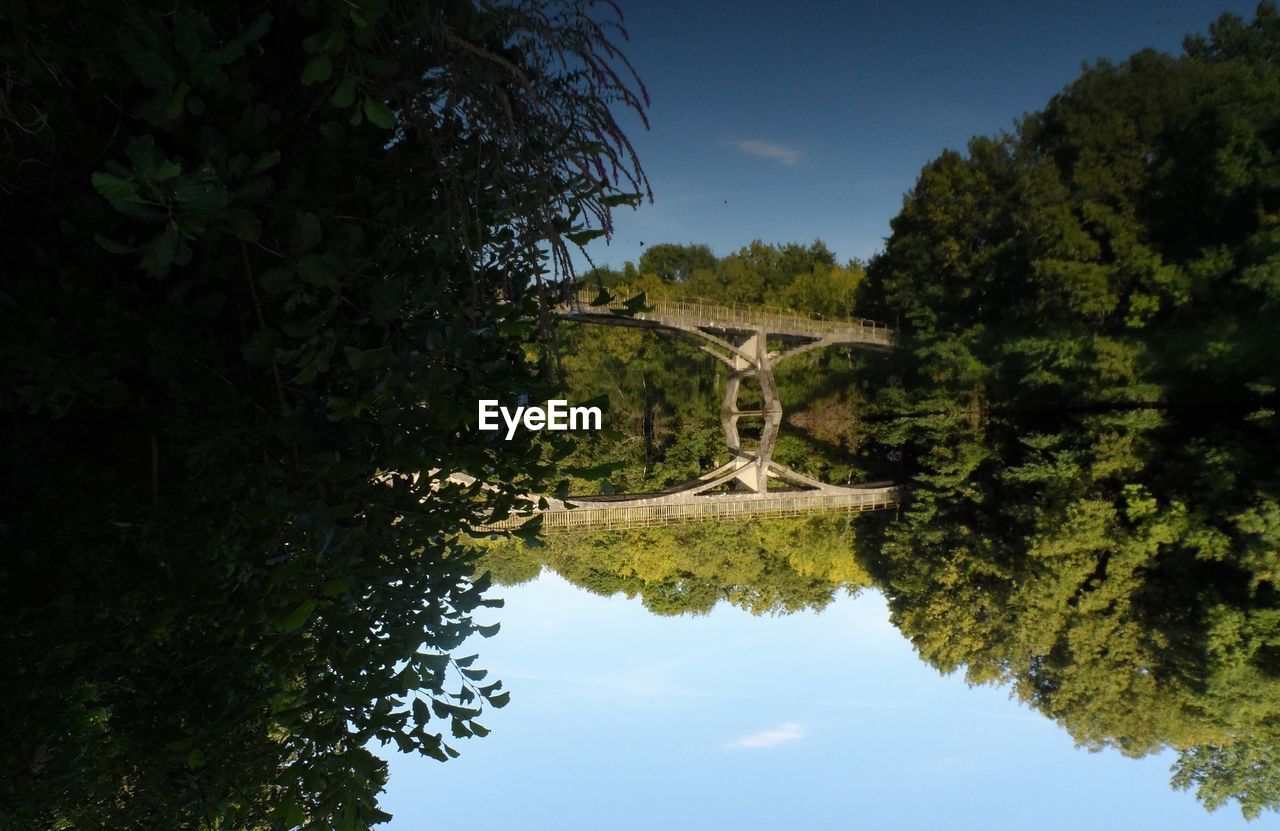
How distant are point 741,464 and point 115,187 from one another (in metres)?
20.7

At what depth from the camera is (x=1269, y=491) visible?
12.0 metres

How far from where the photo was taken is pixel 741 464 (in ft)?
71.1

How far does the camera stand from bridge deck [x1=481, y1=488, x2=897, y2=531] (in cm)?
1652

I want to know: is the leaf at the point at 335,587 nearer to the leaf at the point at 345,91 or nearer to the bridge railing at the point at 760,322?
the leaf at the point at 345,91

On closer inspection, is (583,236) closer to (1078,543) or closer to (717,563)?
(1078,543)

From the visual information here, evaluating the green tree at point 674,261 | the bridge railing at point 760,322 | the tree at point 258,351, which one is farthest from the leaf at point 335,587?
the green tree at point 674,261

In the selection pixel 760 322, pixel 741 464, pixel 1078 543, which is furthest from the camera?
pixel 760 322

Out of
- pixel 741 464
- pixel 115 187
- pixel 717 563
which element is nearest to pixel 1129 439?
pixel 741 464

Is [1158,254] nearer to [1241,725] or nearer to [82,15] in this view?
[1241,725]

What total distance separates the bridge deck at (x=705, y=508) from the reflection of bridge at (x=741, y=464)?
24 millimetres

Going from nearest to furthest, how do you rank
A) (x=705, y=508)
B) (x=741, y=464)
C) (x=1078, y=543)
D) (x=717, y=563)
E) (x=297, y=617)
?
A: (x=297, y=617) → (x=1078, y=543) → (x=705, y=508) → (x=741, y=464) → (x=717, y=563)

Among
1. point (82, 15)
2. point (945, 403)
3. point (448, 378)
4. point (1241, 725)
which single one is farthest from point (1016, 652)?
point (82, 15)

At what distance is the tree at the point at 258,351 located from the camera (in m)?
1.87

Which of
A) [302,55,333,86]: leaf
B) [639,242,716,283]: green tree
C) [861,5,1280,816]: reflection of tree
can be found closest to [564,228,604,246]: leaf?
[302,55,333,86]: leaf
